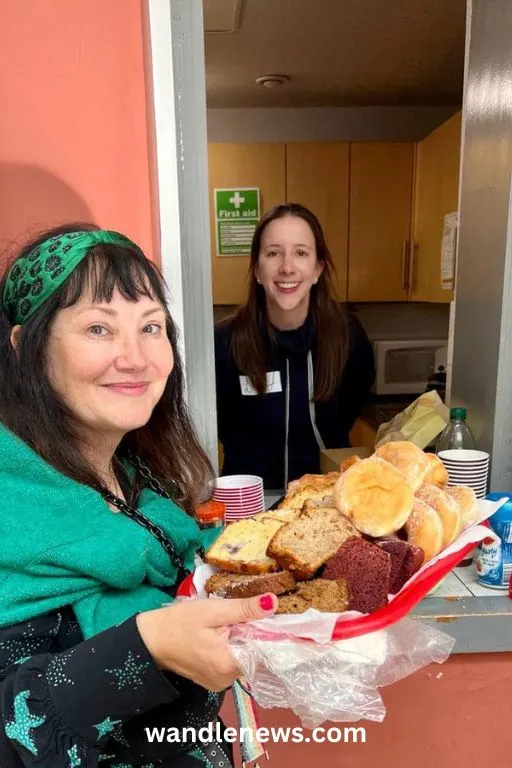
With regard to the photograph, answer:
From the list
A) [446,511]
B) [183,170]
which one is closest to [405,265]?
[183,170]

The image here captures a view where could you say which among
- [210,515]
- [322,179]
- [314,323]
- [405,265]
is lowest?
[210,515]

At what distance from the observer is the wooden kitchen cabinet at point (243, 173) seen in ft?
8.80

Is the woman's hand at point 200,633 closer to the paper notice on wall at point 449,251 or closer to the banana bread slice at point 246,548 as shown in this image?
the banana bread slice at point 246,548

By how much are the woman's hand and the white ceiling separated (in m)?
1.77

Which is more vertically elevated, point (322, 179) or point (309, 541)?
point (322, 179)

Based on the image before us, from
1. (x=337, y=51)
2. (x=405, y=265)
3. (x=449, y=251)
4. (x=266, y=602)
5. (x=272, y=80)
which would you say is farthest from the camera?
(x=405, y=265)

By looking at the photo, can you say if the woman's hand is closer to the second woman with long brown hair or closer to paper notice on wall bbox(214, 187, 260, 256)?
the second woman with long brown hair

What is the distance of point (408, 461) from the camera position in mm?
768

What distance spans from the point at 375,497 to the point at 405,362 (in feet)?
7.57

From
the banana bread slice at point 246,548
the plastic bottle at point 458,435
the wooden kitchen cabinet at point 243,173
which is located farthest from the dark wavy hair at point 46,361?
the wooden kitchen cabinet at point 243,173

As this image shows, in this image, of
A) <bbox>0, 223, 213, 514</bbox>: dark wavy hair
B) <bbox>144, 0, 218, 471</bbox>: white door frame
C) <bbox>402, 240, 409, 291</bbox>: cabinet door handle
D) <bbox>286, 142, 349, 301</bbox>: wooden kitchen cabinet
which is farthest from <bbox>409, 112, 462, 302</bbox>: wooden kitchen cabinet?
<bbox>0, 223, 213, 514</bbox>: dark wavy hair

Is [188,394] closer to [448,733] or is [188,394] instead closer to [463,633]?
[463,633]

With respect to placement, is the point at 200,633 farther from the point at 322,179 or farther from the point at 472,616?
the point at 322,179

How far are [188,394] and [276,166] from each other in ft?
6.44
